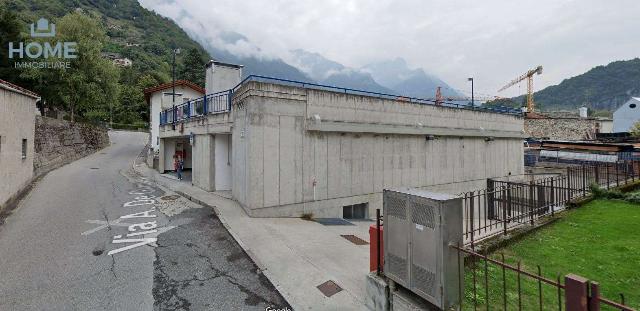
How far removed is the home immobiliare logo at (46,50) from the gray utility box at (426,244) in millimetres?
33489

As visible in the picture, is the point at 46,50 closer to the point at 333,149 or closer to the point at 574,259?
the point at 333,149

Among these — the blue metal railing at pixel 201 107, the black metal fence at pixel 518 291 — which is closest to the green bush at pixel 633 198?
the black metal fence at pixel 518 291

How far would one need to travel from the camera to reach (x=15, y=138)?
1242 cm

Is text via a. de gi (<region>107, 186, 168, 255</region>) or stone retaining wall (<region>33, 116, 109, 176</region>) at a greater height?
stone retaining wall (<region>33, 116, 109, 176</region>)

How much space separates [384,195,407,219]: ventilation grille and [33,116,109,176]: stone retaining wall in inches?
848

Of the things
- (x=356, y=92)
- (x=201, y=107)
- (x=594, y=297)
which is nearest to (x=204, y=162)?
(x=201, y=107)

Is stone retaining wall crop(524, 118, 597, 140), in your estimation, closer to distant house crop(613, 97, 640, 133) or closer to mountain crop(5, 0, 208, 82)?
distant house crop(613, 97, 640, 133)

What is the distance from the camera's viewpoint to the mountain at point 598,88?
452 feet

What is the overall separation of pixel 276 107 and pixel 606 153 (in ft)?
74.3

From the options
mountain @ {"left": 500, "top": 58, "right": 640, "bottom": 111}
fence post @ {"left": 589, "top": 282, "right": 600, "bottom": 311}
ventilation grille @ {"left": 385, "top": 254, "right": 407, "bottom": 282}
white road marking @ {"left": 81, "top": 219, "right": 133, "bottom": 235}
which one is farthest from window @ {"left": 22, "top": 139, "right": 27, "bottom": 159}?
mountain @ {"left": 500, "top": 58, "right": 640, "bottom": 111}

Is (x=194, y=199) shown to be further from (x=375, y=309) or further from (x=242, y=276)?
(x=375, y=309)

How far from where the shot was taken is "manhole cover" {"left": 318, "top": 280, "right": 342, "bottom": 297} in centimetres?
549

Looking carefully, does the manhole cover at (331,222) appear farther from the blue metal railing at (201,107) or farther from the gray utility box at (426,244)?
the blue metal railing at (201,107)

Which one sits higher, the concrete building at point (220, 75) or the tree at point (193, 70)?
the tree at point (193, 70)
